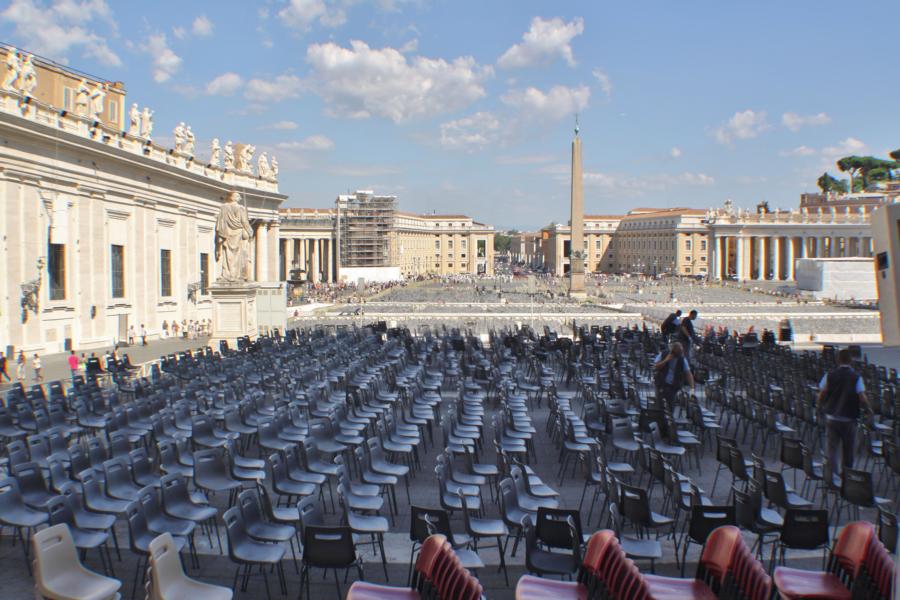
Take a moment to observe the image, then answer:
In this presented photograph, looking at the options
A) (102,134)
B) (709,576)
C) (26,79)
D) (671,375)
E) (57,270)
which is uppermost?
(26,79)

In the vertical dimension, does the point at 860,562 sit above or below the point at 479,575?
above

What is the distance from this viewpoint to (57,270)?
30.3m

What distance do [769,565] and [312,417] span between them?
26.2ft

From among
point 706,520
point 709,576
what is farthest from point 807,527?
point 709,576

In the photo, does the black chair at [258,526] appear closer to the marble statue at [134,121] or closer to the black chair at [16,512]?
the black chair at [16,512]

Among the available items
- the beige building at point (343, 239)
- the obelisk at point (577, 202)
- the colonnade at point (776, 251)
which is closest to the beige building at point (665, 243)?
the colonnade at point (776, 251)

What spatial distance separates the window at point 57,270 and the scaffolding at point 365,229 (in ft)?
271

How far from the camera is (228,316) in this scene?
26172 mm

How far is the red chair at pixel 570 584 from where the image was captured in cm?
568

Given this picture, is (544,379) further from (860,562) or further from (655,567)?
(860,562)

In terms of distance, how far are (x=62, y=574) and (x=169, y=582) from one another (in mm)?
970

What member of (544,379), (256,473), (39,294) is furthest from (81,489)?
(39,294)

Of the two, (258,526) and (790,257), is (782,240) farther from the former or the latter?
(258,526)

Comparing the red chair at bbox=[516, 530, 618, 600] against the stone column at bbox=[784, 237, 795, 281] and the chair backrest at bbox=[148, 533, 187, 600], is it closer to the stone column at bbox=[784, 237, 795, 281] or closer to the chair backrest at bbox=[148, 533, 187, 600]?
the chair backrest at bbox=[148, 533, 187, 600]
